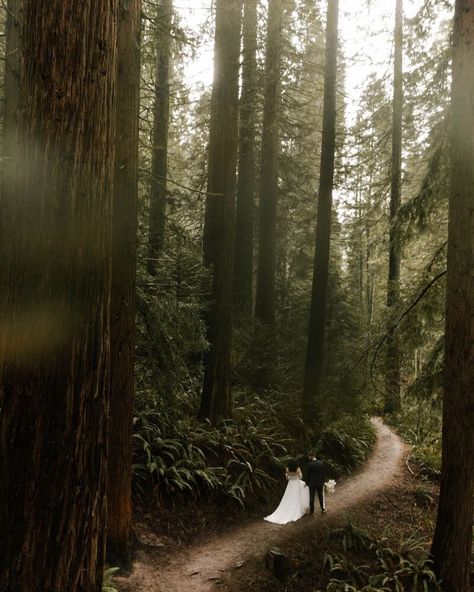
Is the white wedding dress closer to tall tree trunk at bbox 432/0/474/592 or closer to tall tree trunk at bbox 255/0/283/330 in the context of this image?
tall tree trunk at bbox 432/0/474/592

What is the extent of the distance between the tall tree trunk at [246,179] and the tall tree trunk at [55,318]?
12.1 meters

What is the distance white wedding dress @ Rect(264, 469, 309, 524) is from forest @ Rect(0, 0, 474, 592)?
5cm

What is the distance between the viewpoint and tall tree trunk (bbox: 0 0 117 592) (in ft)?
7.86

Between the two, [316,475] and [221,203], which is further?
[221,203]

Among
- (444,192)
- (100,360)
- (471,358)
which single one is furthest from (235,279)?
(100,360)

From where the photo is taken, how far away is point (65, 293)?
252 centimetres

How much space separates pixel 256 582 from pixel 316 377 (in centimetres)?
641

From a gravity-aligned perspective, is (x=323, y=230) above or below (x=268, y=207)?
below

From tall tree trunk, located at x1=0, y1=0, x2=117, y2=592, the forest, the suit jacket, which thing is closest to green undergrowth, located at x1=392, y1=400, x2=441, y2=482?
the forest

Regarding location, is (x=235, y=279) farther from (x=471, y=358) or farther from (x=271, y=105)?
(x=471, y=358)

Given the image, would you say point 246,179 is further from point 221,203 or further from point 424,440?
point 424,440

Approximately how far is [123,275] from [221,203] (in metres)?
4.61

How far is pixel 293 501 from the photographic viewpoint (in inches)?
356

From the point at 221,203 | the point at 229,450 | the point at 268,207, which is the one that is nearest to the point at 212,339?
the point at 229,450
